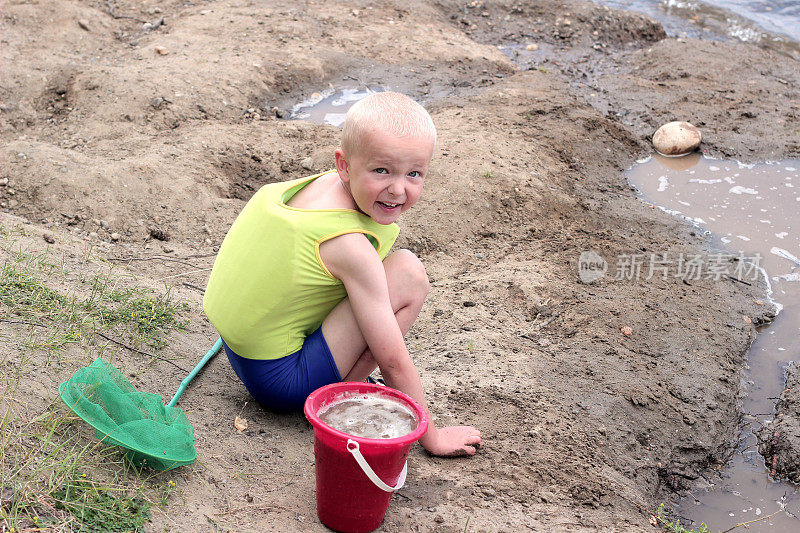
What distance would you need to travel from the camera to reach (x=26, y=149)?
180 inches

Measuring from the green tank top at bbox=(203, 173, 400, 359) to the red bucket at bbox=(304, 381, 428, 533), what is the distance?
332mm

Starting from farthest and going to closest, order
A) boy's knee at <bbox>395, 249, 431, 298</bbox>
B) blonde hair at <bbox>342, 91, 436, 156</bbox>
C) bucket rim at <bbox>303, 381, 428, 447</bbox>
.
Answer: boy's knee at <bbox>395, 249, 431, 298</bbox> < blonde hair at <bbox>342, 91, 436, 156</bbox> < bucket rim at <bbox>303, 381, 428, 447</bbox>

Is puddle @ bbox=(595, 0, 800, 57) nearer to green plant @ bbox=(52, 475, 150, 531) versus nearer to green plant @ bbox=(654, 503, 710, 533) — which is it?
green plant @ bbox=(654, 503, 710, 533)

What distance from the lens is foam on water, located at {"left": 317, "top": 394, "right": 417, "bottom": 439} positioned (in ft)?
6.93

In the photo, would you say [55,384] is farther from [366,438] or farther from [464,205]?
[464,205]

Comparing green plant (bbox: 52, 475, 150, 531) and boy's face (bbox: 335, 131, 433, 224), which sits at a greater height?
boy's face (bbox: 335, 131, 433, 224)

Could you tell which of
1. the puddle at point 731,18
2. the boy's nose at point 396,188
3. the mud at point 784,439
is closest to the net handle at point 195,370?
the boy's nose at point 396,188

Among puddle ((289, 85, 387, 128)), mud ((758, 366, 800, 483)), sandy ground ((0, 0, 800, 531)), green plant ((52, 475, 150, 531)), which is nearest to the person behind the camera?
green plant ((52, 475, 150, 531))

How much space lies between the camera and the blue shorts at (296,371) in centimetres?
248

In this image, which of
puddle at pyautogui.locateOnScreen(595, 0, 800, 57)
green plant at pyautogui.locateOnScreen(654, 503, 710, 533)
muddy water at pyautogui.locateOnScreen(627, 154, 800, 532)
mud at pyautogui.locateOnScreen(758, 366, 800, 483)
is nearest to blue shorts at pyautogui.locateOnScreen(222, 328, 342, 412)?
green plant at pyautogui.locateOnScreen(654, 503, 710, 533)

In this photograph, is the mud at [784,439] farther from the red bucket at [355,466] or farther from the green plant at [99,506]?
the green plant at [99,506]

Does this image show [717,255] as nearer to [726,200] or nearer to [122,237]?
[726,200]

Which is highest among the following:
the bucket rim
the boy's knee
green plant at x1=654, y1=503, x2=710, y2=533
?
the boy's knee

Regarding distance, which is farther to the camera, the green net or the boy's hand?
the boy's hand
